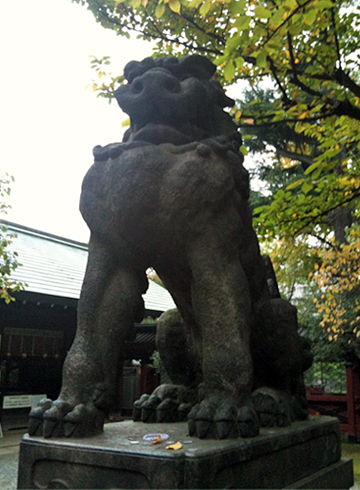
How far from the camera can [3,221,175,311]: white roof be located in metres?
8.22

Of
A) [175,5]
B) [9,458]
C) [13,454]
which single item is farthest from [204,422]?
[13,454]

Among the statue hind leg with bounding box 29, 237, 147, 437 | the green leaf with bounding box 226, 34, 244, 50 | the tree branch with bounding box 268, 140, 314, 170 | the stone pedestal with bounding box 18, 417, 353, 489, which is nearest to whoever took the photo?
the stone pedestal with bounding box 18, 417, 353, 489

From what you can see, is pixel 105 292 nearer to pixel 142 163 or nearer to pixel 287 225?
pixel 142 163

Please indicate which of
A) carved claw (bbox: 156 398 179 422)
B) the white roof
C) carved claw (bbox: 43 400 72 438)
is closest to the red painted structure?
the white roof

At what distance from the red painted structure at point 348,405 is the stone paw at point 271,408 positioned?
6.91 meters

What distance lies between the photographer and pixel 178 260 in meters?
2.24

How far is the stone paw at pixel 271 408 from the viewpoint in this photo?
6.98ft

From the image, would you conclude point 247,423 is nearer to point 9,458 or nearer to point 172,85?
point 172,85

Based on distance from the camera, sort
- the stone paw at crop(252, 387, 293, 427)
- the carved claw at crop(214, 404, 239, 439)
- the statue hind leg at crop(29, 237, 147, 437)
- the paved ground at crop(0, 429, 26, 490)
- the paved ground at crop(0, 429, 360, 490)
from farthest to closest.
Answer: the paved ground at crop(0, 429, 360, 490) → the paved ground at crop(0, 429, 26, 490) → the stone paw at crop(252, 387, 293, 427) → the statue hind leg at crop(29, 237, 147, 437) → the carved claw at crop(214, 404, 239, 439)

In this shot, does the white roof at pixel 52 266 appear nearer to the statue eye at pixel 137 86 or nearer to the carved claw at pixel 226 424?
the statue eye at pixel 137 86

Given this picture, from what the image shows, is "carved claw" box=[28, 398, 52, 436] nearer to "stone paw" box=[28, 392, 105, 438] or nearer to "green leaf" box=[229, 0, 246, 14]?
"stone paw" box=[28, 392, 105, 438]

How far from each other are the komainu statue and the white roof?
5604 millimetres

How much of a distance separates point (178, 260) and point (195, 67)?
1030 millimetres

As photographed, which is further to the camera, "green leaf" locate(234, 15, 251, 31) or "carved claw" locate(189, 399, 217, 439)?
"green leaf" locate(234, 15, 251, 31)
